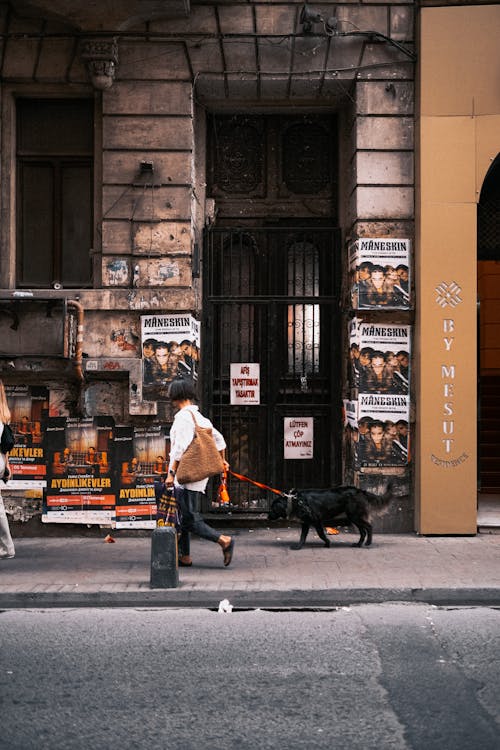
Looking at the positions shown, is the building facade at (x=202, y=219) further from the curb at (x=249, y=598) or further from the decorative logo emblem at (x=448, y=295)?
the curb at (x=249, y=598)

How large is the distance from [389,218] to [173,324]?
117 inches

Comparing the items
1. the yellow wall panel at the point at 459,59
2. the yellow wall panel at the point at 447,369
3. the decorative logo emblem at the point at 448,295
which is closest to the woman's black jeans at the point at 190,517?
the yellow wall panel at the point at 447,369

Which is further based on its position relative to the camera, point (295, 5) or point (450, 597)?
point (295, 5)

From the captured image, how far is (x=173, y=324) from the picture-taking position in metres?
11.3

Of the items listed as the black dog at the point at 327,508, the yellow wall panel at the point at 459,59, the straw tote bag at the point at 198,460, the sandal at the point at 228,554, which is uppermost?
the yellow wall panel at the point at 459,59

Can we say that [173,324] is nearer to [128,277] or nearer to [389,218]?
[128,277]

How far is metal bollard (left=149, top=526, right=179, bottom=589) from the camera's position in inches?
325

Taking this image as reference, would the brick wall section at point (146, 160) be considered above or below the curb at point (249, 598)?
above

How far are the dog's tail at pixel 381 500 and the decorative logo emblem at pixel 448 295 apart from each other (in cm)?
230

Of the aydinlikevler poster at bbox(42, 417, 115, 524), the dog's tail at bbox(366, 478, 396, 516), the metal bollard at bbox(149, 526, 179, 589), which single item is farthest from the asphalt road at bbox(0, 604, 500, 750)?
the aydinlikevler poster at bbox(42, 417, 115, 524)

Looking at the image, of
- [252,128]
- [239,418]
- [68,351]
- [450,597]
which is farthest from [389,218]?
[450,597]

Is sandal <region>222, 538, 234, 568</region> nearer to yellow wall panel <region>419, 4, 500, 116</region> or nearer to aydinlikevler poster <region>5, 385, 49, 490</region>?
aydinlikevler poster <region>5, 385, 49, 490</region>

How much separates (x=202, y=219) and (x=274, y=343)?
1.87 meters

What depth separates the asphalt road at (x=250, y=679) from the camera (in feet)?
16.5
